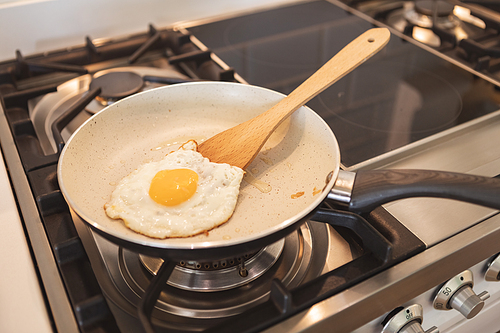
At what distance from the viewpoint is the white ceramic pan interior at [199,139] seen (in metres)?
0.60

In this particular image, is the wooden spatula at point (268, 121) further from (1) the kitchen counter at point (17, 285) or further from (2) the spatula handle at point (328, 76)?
(1) the kitchen counter at point (17, 285)

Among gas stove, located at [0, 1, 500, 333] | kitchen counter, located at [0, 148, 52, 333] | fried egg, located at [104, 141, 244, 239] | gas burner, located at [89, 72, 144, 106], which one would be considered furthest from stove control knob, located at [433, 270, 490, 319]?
gas burner, located at [89, 72, 144, 106]

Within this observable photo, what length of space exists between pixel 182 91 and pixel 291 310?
1.47 ft

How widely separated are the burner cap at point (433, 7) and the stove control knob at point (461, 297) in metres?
0.85

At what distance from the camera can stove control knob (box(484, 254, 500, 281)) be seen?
0.66 meters

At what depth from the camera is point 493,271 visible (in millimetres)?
674

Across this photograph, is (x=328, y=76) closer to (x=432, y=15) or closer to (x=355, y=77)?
(x=355, y=77)

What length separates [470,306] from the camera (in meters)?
0.61

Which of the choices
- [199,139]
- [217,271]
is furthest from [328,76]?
[217,271]

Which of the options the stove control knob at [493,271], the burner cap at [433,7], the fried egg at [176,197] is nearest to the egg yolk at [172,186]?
the fried egg at [176,197]

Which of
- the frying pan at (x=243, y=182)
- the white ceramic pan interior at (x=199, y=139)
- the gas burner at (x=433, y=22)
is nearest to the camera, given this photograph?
the frying pan at (x=243, y=182)

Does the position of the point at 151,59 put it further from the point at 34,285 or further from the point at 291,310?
the point at 291,310

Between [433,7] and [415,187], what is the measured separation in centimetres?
93

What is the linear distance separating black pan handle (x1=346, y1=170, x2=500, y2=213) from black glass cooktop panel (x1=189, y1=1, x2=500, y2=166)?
219 millimetres
